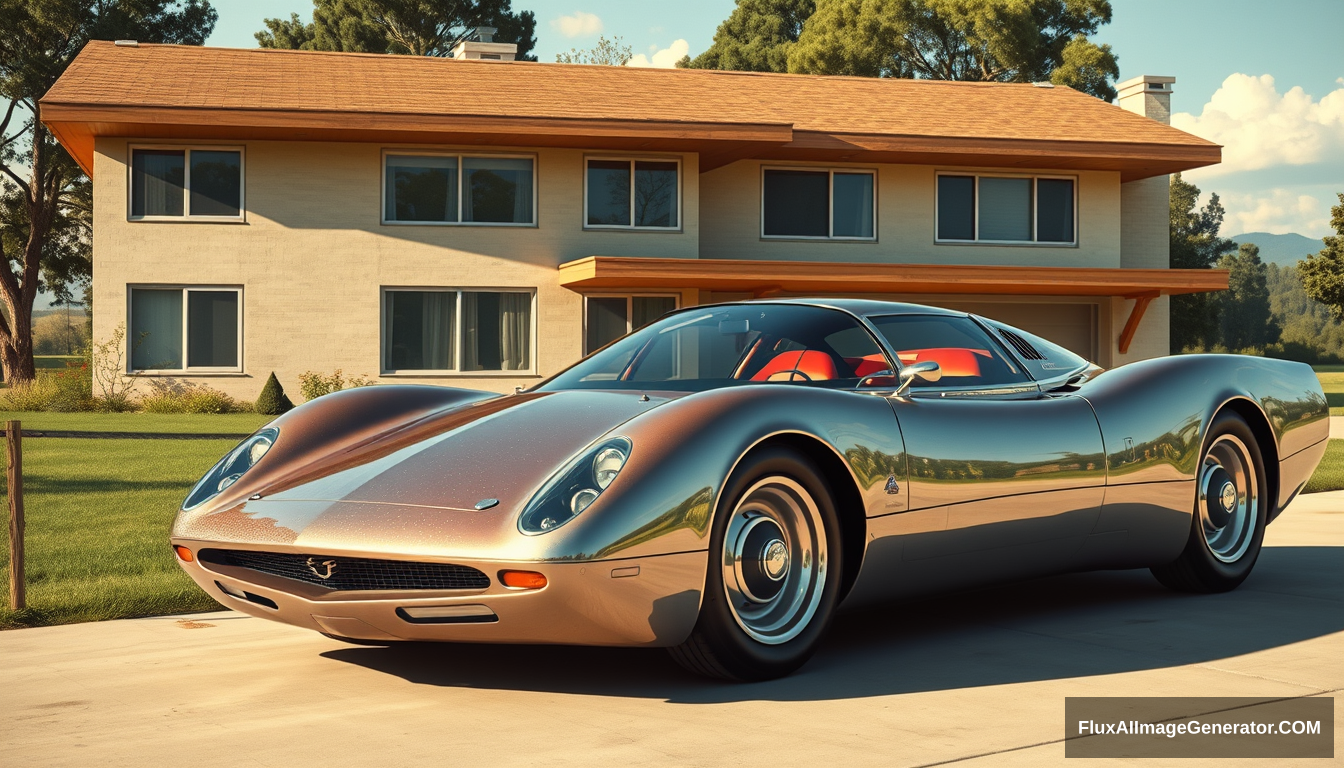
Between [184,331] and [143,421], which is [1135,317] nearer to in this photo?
[184,331]

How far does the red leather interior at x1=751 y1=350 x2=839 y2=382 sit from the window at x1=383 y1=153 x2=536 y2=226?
17.8 m

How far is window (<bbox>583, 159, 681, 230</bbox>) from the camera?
74.8 feet

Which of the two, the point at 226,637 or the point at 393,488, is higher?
the point at 393,488

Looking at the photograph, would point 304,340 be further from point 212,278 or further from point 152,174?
point 152,174

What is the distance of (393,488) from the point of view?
162 inches

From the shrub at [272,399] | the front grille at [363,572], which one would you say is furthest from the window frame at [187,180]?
the front grille at [363,572]

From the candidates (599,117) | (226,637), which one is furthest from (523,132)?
(226,637)

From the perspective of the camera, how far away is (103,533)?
7672 mm

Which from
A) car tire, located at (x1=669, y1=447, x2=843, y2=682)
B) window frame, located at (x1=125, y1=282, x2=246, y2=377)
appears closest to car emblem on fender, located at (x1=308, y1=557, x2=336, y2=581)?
car tire, located at (x1=669, y1=447, x2=843, y2=682)

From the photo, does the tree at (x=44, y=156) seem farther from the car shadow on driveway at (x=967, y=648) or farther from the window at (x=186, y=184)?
the car shadow on driveway at (x=967, y=648)

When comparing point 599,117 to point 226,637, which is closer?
point 226,637

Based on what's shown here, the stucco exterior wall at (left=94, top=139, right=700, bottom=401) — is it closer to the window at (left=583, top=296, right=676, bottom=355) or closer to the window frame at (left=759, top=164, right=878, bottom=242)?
the window at (left=583, top=296, right=676, bottom=355)

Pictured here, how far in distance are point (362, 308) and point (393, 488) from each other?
60.2ft

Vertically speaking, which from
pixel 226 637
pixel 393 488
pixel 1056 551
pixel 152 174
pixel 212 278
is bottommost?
pixel 226 637
